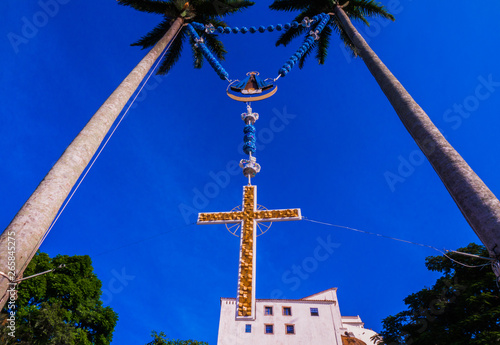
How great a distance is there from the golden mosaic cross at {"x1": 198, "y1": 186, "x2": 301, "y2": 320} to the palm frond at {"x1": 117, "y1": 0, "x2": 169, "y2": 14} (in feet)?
32.4

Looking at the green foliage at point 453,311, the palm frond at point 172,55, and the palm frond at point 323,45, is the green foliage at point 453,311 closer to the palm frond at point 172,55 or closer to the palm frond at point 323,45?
the palm frond at point 323,45

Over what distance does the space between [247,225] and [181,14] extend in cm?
1050

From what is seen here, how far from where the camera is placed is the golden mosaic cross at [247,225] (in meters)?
8.88

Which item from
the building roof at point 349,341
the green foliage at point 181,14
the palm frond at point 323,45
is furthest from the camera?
the building roof at point 349,341

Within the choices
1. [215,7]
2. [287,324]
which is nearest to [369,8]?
[215,7]

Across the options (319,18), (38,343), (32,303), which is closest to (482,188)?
(319,18)

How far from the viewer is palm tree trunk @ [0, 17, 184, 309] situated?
5188mm

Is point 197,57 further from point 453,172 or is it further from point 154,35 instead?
point 453,172

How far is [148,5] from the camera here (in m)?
15.2

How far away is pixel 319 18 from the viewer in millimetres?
14914

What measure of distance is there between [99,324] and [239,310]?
17.1m

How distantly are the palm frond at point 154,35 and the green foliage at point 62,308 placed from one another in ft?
40.4

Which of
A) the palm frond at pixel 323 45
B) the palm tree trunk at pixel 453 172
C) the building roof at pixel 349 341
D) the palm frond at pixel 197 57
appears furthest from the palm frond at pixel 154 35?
the building roof at pixel 349 341

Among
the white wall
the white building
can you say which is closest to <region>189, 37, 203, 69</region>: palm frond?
the white building
